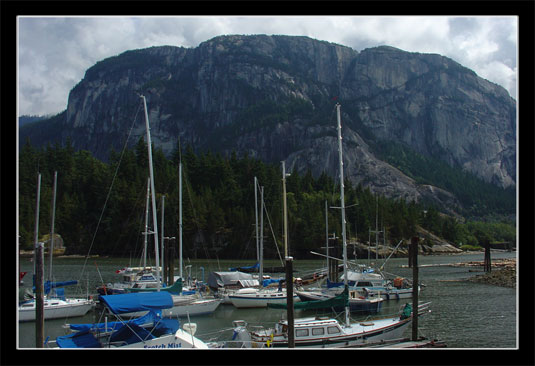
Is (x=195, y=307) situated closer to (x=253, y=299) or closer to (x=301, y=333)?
(x=253, y=299)

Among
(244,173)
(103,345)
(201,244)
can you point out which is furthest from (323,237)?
(103,345)

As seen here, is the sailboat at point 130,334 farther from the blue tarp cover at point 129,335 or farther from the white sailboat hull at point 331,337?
the white sailboat hull at point 331,337

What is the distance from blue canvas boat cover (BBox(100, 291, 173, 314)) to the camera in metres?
24.0

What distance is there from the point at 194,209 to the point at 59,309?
7748 cm

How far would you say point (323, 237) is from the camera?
383 feet

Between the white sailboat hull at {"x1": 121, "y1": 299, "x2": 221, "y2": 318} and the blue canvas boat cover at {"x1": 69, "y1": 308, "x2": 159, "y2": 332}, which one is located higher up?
the blue canvas boat cover at {"x1": 69, "y1": 308, "x2": 159, "y2": 332}

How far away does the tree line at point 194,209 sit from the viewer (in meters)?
112

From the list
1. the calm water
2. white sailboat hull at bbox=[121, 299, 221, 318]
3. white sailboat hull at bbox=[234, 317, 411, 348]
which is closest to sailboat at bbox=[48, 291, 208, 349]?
white sailboat hull at bbox=[234, 317, 411, 348]

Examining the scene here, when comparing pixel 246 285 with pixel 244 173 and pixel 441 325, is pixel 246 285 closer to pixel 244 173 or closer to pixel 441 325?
pixel 441 325

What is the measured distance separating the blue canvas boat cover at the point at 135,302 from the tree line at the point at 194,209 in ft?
242

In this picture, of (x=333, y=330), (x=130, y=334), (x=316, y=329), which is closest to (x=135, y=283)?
(x=130, y=334)

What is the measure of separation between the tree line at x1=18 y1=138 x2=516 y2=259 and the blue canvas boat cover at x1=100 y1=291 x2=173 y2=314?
242 feet

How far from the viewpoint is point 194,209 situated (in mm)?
113438

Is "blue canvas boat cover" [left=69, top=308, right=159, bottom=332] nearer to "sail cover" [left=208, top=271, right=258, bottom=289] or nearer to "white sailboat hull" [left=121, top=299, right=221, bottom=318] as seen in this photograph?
"white sailboat hull" [left=121, top=299, right=221, bottom=318]
